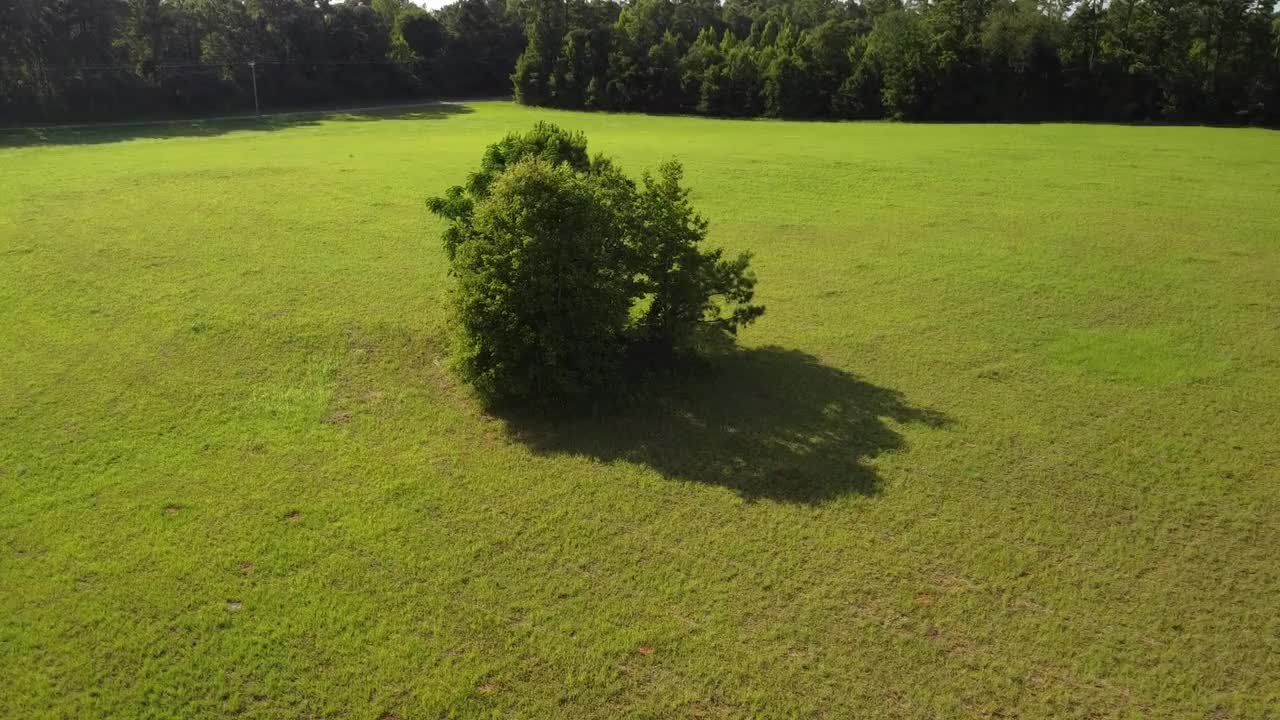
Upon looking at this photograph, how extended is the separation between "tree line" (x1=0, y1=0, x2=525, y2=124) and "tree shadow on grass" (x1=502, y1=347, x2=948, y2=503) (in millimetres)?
54740

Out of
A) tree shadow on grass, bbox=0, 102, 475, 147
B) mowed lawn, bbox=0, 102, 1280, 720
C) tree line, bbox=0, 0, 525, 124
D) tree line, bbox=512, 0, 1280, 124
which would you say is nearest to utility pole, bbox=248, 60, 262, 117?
tree line, bbox=0, 0, 525, 124

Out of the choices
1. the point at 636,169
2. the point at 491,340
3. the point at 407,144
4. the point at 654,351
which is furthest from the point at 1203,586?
the point at 407,144

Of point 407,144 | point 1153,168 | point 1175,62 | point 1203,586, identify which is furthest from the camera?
point 1175,62

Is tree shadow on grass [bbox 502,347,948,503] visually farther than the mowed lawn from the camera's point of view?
Yes

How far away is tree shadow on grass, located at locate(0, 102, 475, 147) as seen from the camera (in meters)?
44.7

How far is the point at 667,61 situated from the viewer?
6025 cm

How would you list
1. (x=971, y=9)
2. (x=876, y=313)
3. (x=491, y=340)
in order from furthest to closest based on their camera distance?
(x=971, y=9) → (x=876, y=313) → (x=491, y=340)

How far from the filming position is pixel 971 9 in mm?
57125

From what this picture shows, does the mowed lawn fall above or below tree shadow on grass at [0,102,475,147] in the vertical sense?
below

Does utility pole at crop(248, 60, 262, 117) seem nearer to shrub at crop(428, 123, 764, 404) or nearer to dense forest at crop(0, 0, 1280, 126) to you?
dense forest at crop(0, 0, 1280, 126)

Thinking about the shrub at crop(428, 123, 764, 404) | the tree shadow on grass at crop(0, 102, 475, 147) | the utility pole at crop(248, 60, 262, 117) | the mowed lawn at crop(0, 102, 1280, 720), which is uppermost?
the utility pole at crop(248, 60, 262, 117)

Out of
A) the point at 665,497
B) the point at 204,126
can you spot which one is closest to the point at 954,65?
the point at 204,126

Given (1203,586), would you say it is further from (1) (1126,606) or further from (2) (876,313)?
(2) (876,313)

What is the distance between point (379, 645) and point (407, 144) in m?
35.3
